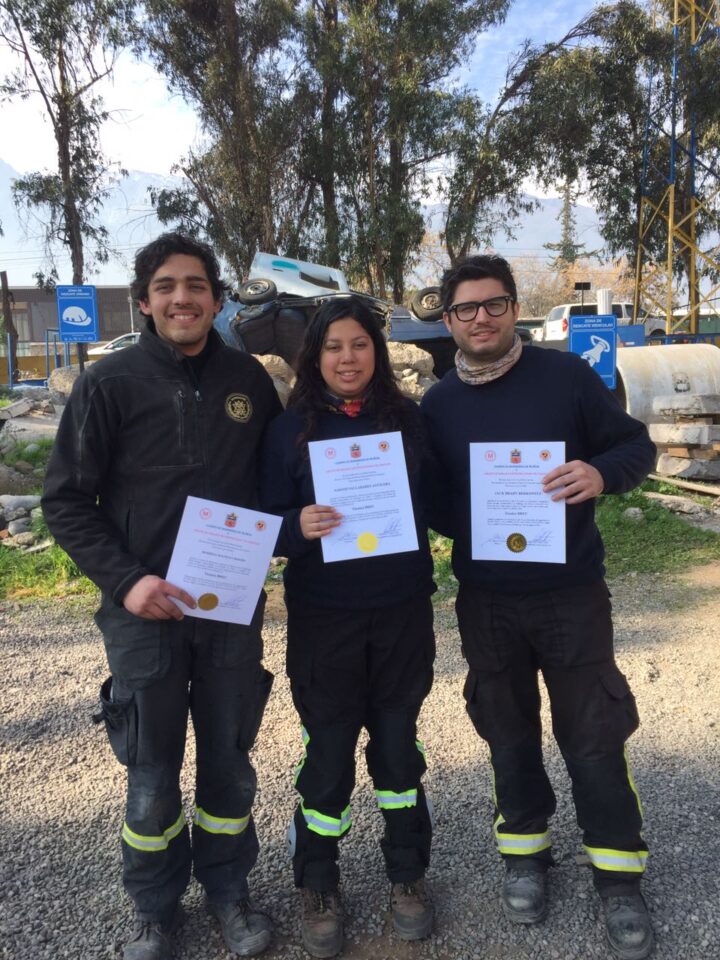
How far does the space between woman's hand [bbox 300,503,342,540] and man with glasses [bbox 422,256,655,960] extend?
1.51 ft

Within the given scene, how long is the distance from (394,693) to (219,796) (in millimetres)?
671

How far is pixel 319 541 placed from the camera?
2447mm

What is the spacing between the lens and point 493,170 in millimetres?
21000

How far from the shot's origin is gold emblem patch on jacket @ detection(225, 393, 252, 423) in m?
2.47

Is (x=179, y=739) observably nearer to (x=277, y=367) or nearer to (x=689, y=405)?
(x=277, y=367)

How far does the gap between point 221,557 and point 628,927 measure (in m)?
1.69

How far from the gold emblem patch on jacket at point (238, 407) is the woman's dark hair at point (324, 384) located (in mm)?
136

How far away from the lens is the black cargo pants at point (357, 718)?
245 centimetres

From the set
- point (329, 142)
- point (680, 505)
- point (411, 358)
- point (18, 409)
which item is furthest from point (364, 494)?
point (329, 142)

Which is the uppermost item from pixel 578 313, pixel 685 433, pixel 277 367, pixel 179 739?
pixel 578 313

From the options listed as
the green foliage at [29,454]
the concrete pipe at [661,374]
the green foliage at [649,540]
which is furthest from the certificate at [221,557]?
the green foliage at [29,454]

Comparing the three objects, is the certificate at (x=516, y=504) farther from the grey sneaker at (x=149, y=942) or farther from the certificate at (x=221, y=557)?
the grey sneaker at (x=149, y=942)

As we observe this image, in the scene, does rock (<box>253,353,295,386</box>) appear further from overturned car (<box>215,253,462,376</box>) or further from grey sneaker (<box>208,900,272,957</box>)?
grey sneaker (<box>208,900,272,957</box>)

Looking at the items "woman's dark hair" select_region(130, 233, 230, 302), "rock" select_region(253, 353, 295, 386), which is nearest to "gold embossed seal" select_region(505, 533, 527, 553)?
"woman's dark hair" select_region(130, 233, 230, 302)
